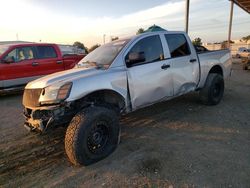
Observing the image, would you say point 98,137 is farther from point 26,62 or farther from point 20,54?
point 20,54

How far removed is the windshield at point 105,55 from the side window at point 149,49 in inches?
10.0

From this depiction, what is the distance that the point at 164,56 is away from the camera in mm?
4703

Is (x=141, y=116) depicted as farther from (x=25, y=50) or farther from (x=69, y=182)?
(x=25, y=50)

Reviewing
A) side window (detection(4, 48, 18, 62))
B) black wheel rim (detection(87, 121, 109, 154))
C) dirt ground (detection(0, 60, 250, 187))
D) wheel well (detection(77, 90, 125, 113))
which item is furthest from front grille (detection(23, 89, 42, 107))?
side window (detection(4, 48, 18, 62))

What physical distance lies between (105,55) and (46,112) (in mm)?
1645

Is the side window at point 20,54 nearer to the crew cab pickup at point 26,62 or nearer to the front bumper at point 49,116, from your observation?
the crew cab pickup at point 26,62

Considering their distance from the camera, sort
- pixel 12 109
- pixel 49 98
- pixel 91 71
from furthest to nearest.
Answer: pixel 12 109, pixel 91 71, pixel 49 98

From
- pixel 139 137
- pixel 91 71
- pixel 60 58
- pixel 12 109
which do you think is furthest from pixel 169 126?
pixel 60 58

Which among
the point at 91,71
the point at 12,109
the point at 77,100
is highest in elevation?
the point at 91,71

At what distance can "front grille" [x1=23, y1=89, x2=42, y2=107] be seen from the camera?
3.61m

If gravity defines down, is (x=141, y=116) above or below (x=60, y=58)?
below

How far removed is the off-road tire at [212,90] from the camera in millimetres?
5809

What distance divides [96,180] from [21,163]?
1314mm

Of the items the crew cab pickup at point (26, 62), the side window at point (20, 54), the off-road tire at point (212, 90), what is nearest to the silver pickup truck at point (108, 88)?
the off-road tire at point (212, 90)
